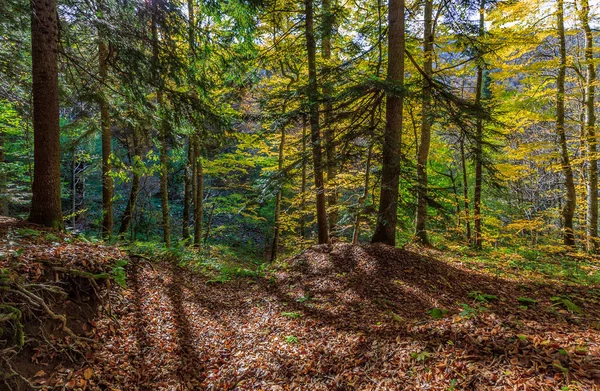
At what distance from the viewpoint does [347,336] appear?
13.2 ft

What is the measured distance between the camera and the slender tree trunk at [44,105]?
469 cm

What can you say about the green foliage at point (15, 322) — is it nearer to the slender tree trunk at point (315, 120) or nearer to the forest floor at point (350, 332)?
the forest floor at point (350, 332)

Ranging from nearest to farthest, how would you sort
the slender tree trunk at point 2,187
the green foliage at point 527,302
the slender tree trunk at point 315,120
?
the green foliage at point 527,302 < the slender tree trunk at point 315,120 < the slender tree trunk at point 2,187

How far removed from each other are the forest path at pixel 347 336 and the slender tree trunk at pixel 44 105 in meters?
2.08

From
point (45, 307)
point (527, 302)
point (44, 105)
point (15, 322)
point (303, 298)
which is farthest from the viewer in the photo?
point (303, 298)

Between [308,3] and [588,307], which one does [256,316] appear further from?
[308,3]

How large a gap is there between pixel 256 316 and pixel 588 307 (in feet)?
17.9

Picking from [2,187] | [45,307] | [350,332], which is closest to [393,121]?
[350,332]

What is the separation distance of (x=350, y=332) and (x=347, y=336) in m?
0.11

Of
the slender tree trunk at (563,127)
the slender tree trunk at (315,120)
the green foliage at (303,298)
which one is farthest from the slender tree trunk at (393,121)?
the slender tree trunk at (563,127)

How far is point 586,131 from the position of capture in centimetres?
899

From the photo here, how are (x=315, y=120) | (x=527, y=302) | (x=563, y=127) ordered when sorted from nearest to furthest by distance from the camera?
(x=527, y=302)
(x=315, y=120)
(x=563, y=127)

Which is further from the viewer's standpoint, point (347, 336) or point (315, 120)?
point (315, 120)

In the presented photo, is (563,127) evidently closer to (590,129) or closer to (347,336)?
(590,129)
